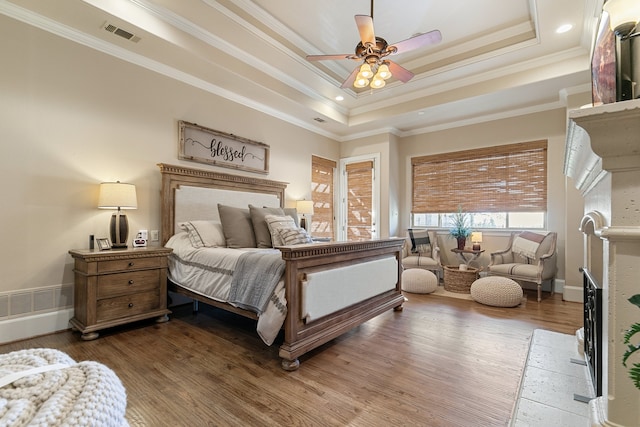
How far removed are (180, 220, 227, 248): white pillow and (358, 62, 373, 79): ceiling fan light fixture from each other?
2270 mm

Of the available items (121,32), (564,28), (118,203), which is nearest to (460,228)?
(564,28)

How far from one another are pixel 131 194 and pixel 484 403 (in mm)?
3326

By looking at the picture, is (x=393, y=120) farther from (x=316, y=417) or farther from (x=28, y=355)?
(x=28, y=355)

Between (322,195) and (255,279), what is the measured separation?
372cm

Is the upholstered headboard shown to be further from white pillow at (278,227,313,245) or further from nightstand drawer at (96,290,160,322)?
white pillow at (278,227,313,245)

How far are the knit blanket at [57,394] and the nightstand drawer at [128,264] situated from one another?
216 cm

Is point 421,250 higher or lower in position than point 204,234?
lower

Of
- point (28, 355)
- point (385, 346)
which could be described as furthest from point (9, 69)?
point (385, 346)

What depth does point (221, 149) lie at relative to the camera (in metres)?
4.05

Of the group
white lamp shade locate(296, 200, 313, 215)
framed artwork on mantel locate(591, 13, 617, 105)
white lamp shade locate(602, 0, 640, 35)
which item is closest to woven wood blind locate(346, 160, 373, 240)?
white lamp shade locate(296, 200, 313, 215)

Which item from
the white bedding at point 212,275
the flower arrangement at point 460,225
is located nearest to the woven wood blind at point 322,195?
the flower arrangement at point 460,225

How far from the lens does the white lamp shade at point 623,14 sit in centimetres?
105

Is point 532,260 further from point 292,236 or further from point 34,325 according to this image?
point 34,325

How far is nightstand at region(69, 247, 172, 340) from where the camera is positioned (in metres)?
2.51
